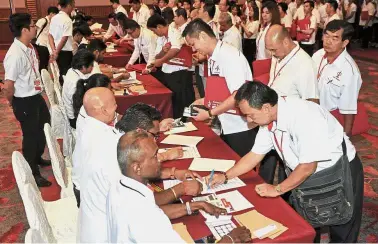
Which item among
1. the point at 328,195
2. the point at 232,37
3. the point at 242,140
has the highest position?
the point at 232,37

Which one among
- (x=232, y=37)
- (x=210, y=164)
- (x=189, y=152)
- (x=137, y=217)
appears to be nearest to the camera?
(x=137, y=217)

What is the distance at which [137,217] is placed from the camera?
62.3 inches

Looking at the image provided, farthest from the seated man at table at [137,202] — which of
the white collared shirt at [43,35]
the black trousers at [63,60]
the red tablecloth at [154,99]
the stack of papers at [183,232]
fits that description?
the white collared shirt at [43,35]

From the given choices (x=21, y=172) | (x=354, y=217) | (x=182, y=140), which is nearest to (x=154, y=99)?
(x=182, y=140)

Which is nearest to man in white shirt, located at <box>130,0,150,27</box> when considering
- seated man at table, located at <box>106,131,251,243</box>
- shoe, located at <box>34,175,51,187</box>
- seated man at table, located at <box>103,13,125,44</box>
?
seated man at table, located at <box>103,13,125,44</box>

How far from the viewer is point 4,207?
3576mm

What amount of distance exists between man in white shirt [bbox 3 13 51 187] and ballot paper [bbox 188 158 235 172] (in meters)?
1.81

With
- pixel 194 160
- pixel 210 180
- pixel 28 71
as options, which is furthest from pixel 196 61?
pixel 210 180

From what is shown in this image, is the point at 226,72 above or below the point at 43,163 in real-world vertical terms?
above

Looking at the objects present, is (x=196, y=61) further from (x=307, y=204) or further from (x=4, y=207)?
(x=307, y=204)

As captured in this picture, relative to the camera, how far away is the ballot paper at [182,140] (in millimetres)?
3014

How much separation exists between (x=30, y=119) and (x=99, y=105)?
64.8 inches

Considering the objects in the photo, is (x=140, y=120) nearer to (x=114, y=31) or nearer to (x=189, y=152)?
(x=189, y=152)

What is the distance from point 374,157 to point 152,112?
2799mm
